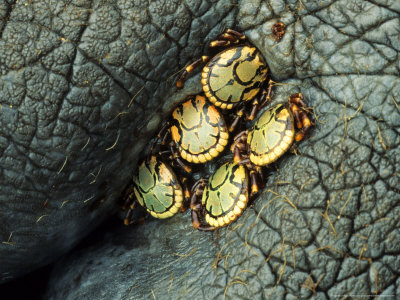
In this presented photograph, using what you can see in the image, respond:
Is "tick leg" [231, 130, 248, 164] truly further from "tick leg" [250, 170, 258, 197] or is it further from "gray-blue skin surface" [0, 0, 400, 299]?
"gray-blue skin surface" [0, 0, 400, 299]

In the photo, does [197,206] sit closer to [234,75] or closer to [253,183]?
[253,183]

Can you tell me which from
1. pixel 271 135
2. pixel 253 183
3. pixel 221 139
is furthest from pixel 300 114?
pixel 221 139

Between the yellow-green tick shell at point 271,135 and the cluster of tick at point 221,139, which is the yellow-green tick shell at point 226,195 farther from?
the yellow-green tick shell at point 271,135

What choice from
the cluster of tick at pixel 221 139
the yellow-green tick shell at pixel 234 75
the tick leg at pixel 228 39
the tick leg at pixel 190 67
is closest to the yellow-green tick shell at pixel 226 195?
the cluster of tick at pixel 221 139

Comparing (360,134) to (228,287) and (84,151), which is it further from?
(84,151)

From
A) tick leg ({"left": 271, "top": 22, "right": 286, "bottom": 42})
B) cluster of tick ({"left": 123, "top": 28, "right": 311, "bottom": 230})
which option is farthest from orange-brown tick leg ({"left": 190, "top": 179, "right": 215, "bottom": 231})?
tick leg ({"left": 271, "top": 22, "right": 286, "bottom": 42})

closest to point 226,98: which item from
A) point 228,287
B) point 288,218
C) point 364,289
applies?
point 288,218
